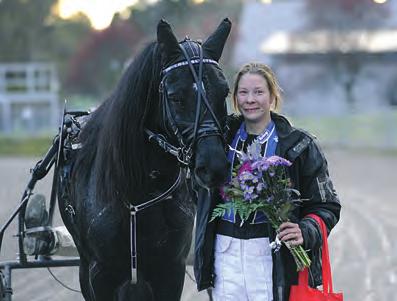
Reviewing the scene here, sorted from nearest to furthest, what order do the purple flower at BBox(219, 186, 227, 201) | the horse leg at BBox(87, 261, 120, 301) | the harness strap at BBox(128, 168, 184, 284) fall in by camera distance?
the purple flower at BBox(219, 186, 227, 201), the harness strap at BBox(128, 168, 184, 284), the horse leg at BBox(87, 261, 120, 301)

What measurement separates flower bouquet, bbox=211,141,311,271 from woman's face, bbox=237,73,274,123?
23 centimetres

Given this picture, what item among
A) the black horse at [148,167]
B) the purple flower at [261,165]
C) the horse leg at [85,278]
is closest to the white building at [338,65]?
the horse leg at [85,278]

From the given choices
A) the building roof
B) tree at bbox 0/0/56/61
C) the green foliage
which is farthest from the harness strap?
tree at bbox 0/0/56/61

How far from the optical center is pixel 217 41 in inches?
173

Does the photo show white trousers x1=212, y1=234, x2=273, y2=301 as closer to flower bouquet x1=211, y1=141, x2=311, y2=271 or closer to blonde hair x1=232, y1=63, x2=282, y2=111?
flower bouquet x1=211, y1=141, x2=311, y2=271

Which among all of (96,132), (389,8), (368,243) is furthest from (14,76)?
(96,132)

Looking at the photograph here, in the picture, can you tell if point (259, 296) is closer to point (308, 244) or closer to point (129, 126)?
point (308, 244)

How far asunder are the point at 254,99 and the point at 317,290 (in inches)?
34.4

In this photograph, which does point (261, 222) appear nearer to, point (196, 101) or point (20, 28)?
point (196, 101)

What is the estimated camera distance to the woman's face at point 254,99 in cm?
418

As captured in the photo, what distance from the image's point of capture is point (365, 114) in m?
29.5

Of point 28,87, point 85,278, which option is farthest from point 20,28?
point 85,278

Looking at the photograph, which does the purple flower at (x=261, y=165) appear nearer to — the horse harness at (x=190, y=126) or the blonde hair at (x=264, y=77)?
the horse harness at (x=190, y=126)

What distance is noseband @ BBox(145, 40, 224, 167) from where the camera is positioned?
4055 mm
